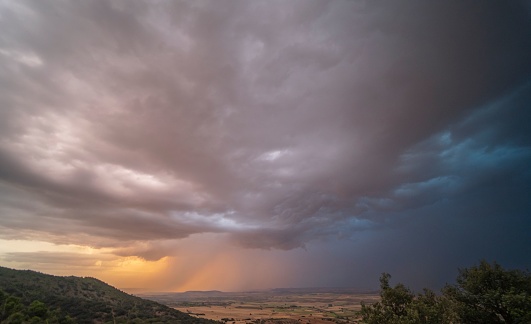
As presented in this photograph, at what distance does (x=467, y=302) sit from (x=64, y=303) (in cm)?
10724

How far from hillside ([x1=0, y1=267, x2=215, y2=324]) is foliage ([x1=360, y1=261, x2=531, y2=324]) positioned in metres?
73.8

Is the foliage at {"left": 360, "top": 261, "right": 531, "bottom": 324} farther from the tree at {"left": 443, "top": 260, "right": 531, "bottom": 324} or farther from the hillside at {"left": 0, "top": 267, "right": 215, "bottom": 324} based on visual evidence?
the hillside at {"left": 0, "top": 267, "right": 215, "bottom": 324}

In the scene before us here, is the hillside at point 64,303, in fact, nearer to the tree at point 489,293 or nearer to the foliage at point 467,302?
the foliage at point 467,302

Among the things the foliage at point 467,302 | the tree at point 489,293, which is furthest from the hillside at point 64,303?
the tree at point 489,293

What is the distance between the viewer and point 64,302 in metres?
88.6

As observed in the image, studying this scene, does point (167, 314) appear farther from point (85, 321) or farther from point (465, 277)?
point (465, 277)

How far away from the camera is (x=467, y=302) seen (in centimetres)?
3684

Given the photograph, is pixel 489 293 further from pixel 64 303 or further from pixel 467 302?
pixel 64 303

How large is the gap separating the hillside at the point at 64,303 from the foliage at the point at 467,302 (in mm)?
73844

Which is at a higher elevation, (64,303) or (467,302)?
(467,302)

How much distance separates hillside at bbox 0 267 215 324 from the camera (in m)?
65.9

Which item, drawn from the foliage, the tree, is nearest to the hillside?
the foliage

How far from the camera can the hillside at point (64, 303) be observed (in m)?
65.9

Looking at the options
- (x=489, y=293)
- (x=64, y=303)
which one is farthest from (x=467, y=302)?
(x=64, y=303)
